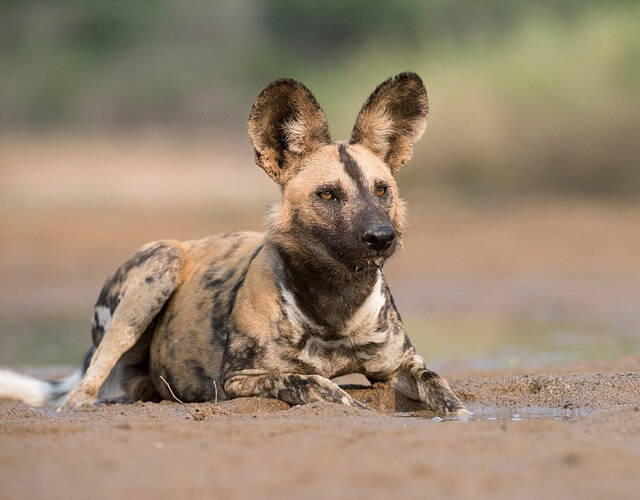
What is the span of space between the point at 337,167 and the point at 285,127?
390mm

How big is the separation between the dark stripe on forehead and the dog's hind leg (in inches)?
52.9

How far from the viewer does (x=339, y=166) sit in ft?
17.5

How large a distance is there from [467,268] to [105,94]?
963 centimetres

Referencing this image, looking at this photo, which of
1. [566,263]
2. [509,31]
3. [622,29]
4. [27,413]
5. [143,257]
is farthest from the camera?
[509,31]

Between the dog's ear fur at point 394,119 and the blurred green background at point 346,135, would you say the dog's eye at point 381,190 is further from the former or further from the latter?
the blurred green background at point 346,135

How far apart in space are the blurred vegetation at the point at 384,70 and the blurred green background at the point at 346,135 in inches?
1.4

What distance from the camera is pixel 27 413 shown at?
521 cm

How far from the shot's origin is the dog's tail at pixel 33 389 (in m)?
6.29

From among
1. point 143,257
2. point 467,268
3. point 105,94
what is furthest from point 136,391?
point 105,94

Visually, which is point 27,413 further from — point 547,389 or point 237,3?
point 237,3

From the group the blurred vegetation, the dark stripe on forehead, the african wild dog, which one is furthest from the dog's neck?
the blurred vegetation

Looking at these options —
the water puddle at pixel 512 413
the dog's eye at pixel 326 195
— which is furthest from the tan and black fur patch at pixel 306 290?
the water puddle at pixel 512 413

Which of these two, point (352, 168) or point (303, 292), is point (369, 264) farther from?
point (352, 168)

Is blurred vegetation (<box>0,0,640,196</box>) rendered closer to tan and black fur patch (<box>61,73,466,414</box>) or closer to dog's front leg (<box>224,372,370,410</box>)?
tan and black fur patch (<box>61,73,466,414</box>)
